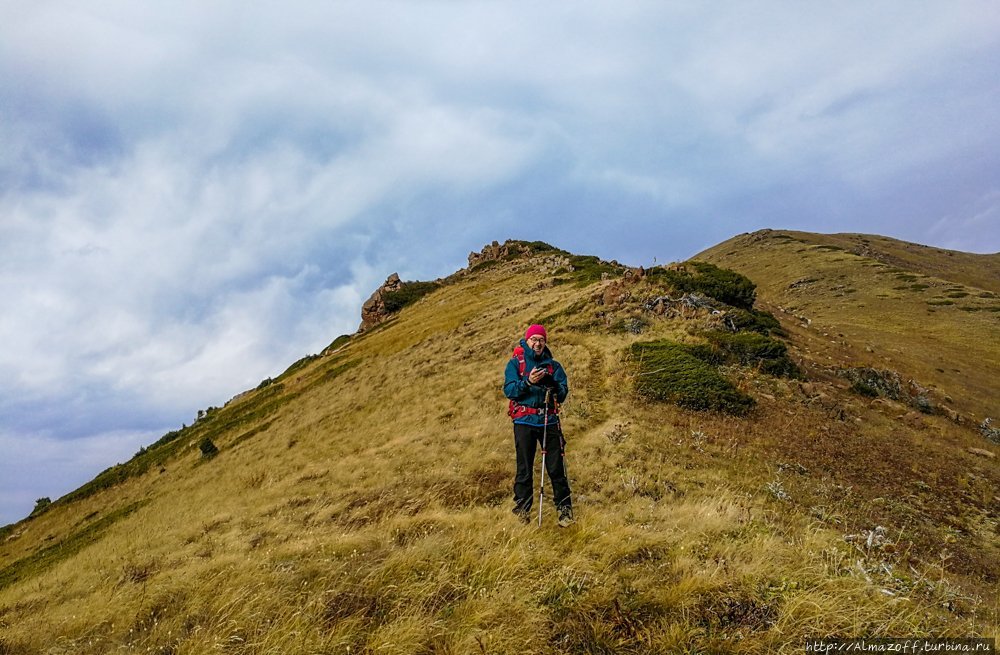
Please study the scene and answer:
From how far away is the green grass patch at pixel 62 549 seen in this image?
21297 millimetres

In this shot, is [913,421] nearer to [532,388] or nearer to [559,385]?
[559,385]

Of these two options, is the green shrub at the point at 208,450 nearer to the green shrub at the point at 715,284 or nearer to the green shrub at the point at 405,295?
the green shrub at the point at 715,284

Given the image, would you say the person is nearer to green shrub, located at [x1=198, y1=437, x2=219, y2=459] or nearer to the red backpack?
the red backpack

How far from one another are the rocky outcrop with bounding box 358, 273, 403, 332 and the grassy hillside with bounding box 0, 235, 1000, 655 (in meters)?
33.4

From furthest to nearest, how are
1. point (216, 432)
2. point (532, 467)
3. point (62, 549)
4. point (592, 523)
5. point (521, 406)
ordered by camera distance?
point (216, 432) < point (62, 549) < point (521, 406) < point (532, 467) < point (592, 523)

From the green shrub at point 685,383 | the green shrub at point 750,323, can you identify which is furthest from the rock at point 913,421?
the green shrub at point 750,323

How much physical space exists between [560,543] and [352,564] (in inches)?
93.2

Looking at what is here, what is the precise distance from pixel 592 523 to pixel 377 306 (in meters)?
58.9

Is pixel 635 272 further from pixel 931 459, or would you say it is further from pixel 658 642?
pixel 658 642

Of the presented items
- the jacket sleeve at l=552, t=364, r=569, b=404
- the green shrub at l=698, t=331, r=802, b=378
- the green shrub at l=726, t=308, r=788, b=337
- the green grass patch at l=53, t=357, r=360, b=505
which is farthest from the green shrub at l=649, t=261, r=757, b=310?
the green grass patch at l=53, t=357, r=360, b=505

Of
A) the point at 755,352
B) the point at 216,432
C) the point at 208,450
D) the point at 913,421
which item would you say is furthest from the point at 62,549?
the point at 913,421

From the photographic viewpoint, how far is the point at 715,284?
2397cm

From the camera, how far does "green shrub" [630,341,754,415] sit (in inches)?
554

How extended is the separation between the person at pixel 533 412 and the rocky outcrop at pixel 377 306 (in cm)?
5306
